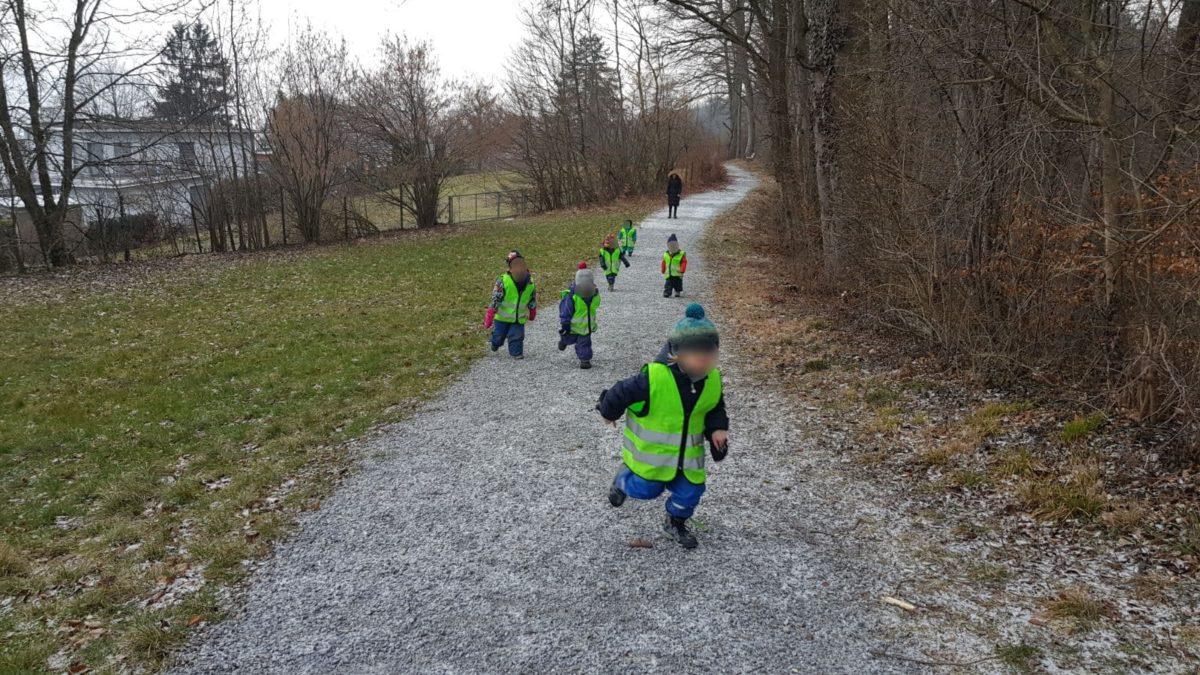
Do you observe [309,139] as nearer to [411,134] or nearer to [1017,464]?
[411,134]

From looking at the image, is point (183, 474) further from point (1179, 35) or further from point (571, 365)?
point (1179, 35)

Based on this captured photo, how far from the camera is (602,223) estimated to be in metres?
27.7

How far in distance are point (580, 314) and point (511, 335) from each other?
52.7 inches

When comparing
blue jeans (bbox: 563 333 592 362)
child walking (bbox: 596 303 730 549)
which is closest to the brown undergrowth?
child walking (bbox: 596 303 730 549)

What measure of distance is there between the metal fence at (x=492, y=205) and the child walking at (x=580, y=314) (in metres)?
25.7

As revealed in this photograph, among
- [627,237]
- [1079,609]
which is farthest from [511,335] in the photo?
[627,237]

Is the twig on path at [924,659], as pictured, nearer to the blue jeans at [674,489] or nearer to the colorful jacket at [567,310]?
the blue jeans at [674,489]

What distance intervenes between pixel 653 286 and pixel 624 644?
12305mm

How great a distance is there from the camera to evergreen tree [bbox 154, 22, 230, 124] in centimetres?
2248

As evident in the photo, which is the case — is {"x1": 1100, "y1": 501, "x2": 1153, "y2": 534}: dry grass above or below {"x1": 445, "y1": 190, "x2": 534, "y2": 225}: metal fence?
below

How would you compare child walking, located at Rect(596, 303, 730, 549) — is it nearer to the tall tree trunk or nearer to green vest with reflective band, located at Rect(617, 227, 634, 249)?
the tall tree trunk

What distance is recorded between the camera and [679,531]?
4.81m

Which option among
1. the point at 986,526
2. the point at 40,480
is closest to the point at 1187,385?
the point at 986,526

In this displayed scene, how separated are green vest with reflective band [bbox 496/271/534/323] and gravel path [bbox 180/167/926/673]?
9.28 feet
